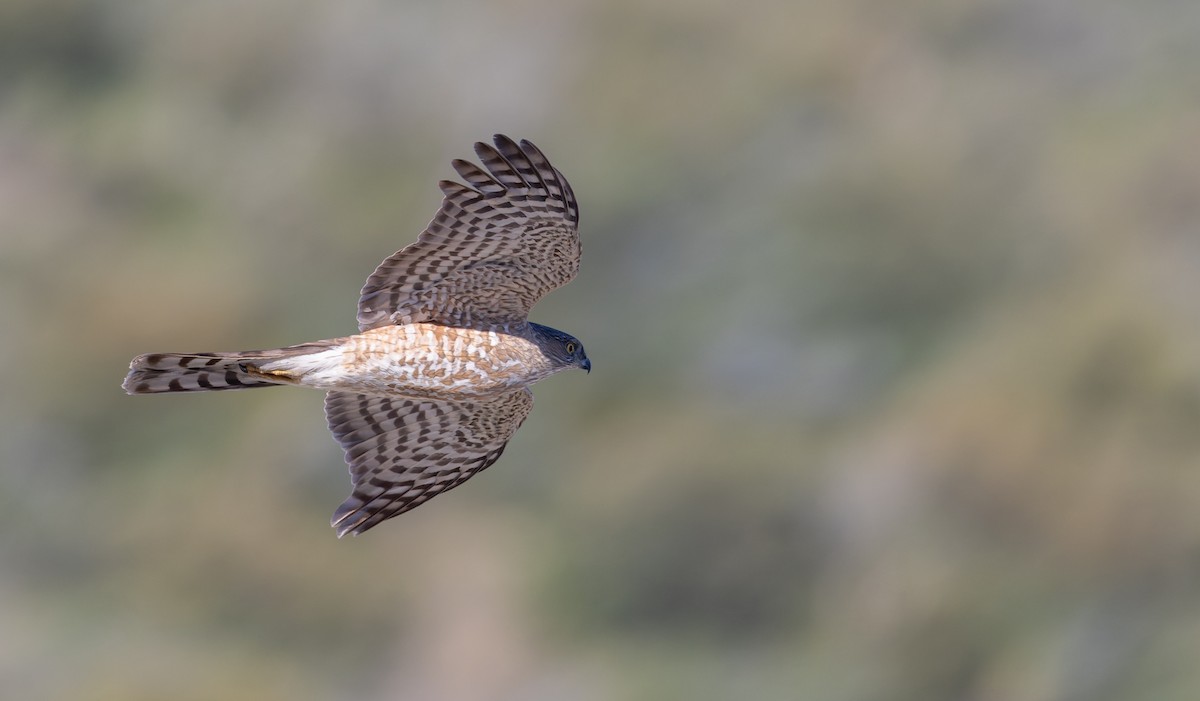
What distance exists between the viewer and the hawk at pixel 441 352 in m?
11.0

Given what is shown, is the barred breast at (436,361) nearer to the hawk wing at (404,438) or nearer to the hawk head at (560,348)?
the hawk head at (560,348)

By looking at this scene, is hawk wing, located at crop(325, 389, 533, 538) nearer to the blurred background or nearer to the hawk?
the hawk

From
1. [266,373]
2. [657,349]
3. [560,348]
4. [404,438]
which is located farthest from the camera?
[657,349]

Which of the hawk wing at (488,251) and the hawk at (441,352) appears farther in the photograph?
the hawk at (441,352)

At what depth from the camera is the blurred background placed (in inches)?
1480

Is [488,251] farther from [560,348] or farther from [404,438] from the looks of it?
[404,438]

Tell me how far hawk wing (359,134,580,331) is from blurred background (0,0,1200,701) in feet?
A: 81.0

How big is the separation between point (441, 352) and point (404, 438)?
100cm

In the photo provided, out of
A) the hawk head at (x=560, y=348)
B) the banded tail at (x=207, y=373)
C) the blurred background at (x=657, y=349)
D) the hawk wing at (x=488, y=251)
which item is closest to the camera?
the hawk wing at (x=488, y=251)

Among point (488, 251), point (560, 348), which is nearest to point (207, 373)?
point (488, 251)

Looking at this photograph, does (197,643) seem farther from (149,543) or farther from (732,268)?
(732,268)

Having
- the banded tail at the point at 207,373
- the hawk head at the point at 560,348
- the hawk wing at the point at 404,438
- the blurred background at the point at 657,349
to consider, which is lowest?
the banded tail at the point at 207,373

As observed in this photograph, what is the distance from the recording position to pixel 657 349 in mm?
43844

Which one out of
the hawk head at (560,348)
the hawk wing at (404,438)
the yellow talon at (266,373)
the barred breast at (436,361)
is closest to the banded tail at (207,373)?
the yellow talon at (266,373)
